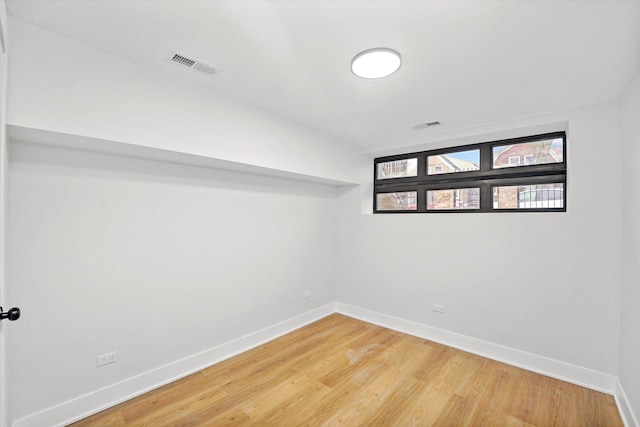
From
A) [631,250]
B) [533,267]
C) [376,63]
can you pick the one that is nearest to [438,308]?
[533,267]

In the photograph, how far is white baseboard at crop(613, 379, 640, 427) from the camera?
1.88 meters

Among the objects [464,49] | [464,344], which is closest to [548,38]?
[464,49]

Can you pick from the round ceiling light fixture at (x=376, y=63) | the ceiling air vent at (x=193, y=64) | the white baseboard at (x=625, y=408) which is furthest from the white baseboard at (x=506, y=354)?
the ceiling air vent at (x=193, y=64)

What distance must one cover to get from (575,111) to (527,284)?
1708mm

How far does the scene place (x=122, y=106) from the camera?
195cm

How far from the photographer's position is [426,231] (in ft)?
11.6

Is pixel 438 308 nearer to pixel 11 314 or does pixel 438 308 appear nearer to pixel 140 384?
pixel 140 384

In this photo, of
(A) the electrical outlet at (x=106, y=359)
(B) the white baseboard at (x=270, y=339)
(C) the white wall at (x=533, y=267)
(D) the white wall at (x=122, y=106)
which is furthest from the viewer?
(C) the white wall at (x=533, y=267)

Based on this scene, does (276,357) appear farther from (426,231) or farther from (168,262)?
(426,231)

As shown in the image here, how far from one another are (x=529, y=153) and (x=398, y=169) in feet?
5.19

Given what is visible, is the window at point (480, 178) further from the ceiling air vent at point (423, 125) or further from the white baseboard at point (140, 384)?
the white baseboard at point (140, 384)

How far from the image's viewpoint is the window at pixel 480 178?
296cm

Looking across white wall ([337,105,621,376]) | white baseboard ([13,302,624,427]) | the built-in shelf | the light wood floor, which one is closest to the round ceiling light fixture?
the built-in shelf

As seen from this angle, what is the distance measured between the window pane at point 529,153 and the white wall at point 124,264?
8.90 feet
